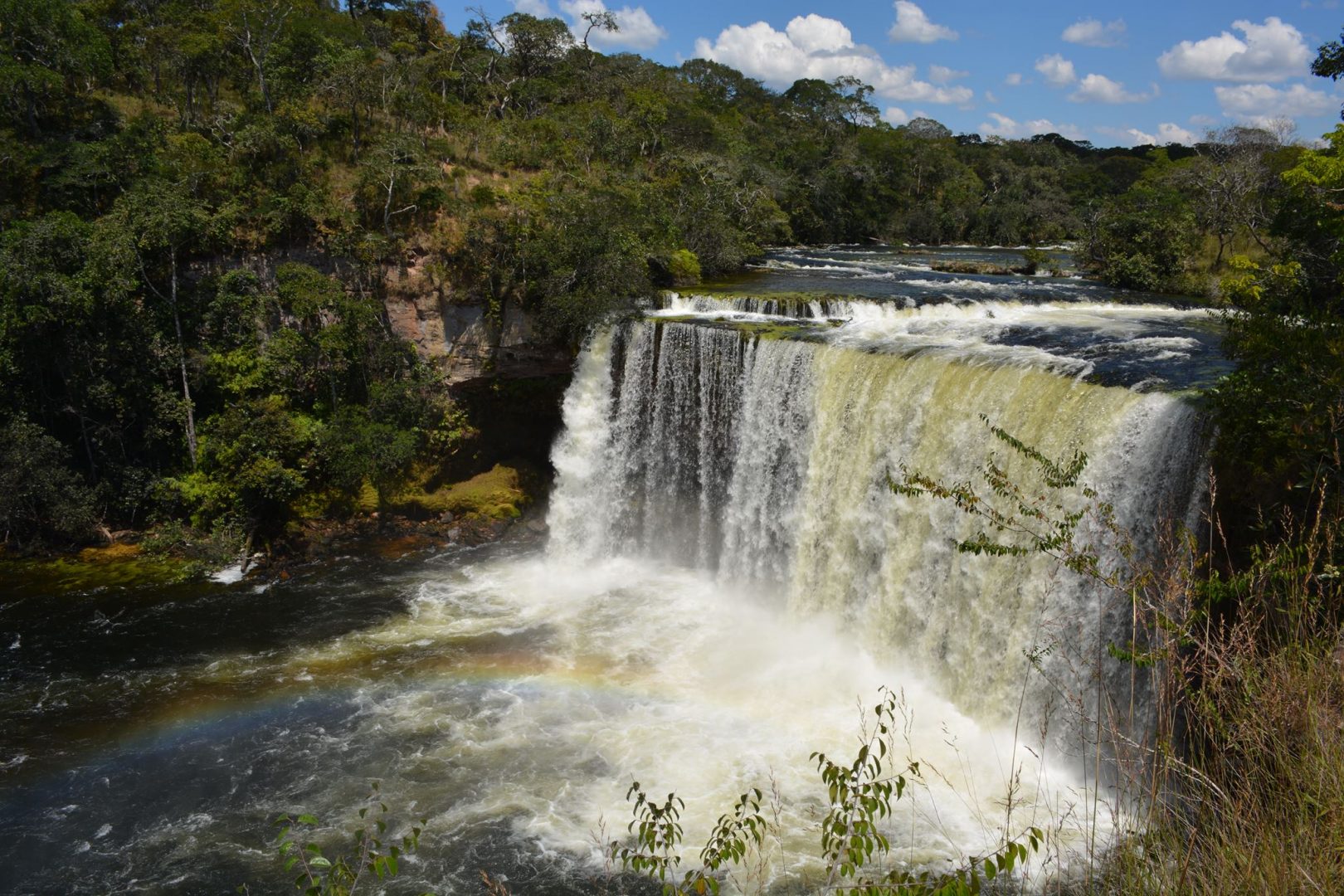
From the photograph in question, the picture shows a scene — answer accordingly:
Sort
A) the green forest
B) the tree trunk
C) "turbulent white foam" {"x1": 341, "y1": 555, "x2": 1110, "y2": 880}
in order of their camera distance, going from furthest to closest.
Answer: the tree trunk
the green forest
"turbulent white foam" {"x1": 341, "y1": 555, "x2": 1110, "y2": 880}

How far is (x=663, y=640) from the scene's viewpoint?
13.9m

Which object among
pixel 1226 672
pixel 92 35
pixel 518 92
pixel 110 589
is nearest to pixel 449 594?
pixel 110 589

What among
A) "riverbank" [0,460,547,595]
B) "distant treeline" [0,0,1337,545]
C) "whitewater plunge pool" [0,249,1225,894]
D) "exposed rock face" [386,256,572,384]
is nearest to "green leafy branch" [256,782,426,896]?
"whitewater plunge pool" [0,249,1225,894]

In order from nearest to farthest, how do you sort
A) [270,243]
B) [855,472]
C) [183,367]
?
[855,472], [183,367], [270,243]

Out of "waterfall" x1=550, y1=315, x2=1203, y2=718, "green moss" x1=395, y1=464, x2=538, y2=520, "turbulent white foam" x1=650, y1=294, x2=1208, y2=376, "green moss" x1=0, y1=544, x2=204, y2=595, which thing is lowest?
"green moss" x1=0, y1=544, x2=204, y2=595

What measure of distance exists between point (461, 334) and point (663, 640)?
9198 millimetres

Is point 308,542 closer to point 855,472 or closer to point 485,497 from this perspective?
point 485,497

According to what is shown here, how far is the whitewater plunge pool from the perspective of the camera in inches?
376

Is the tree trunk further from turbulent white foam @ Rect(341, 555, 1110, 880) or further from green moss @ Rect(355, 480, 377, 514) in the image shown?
turbulent white foam @ Rect(341, 555, 1110, 880)

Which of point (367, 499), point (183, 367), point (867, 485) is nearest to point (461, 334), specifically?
point (367, 499)

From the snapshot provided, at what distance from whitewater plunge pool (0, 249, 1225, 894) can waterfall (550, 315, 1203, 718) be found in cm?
5

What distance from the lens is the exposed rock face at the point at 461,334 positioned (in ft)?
61.8

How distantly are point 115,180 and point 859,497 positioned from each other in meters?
16.7

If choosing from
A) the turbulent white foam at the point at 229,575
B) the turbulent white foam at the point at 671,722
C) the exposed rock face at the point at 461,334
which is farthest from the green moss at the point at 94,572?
the exposed rock face at the point at 461,334
